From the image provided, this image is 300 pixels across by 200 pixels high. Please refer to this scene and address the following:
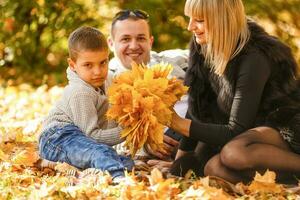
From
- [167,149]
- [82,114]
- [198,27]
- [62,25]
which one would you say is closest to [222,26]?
[198,27]

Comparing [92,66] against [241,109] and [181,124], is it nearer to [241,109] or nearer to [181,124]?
[181,124]

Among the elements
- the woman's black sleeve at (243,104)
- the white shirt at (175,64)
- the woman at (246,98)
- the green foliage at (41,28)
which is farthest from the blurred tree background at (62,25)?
the woman's black sleeve at (243,104)

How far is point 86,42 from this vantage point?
4809 mm

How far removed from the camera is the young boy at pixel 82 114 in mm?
4590

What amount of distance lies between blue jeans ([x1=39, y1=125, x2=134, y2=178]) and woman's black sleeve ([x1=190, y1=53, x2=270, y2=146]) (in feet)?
1.53

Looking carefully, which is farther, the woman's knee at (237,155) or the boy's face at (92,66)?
the boy's face at (92,66)

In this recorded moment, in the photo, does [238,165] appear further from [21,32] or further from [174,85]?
[21,32]

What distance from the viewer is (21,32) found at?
8758mm

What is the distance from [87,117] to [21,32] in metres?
4.29

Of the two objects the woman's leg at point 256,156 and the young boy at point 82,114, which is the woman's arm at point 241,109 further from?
the young boy at point 82,114

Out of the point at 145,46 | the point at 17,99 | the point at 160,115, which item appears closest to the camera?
the point at 160,115

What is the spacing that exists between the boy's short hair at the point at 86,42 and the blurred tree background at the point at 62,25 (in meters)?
3.01

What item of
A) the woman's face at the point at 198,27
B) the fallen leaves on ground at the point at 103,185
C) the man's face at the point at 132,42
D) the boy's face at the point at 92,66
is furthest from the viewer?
the man's face at the point at 132,42

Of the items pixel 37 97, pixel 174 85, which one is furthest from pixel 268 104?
pixel 37 97
